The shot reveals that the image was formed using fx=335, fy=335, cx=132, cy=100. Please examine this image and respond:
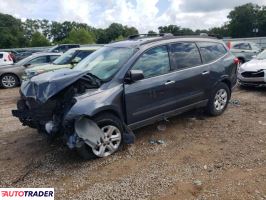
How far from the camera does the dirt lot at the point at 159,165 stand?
13.8 feet

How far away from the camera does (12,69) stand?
1412cm

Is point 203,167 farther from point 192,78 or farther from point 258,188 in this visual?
point 192,78

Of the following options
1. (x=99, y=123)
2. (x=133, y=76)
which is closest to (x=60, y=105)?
(x=99, y=123)

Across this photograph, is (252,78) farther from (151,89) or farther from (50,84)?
(50,84)

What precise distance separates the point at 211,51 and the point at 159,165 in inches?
131

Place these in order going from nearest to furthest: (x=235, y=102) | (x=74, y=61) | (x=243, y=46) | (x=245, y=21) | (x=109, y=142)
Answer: (x=109, y=142)
(x=235, y=102)
(x=74, y=61)
(x=243, y=46)
(x=245, y=21)

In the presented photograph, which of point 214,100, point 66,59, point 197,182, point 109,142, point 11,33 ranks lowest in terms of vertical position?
point 197,182

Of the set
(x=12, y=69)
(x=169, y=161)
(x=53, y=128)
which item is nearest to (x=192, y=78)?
(x=169, y=161)

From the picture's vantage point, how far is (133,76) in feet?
17.6

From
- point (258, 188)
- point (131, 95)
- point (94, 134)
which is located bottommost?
point (258, 188)

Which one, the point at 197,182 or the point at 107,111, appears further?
the point at 107,111

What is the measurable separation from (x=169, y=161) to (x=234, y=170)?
0.95 m

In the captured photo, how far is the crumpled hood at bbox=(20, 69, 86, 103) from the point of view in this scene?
4.96 m

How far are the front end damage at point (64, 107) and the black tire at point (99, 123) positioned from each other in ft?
0.24
